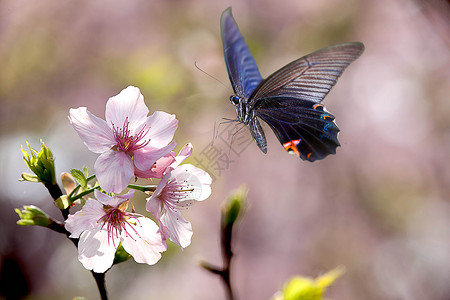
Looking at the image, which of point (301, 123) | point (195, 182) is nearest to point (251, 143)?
point (301, 123)

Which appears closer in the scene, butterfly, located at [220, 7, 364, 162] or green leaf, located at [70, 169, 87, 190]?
green leaf, located at [70, 169, 87, 190]

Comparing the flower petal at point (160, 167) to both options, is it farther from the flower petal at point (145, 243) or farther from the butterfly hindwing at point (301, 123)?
the butterfly hindwing at point (301, 123)

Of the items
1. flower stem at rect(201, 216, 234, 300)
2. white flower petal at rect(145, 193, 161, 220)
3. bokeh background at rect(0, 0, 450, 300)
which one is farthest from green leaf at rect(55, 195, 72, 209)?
bokeh background at rect(0, 0, 450, 300)

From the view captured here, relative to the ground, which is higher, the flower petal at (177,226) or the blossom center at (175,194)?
the blossom center at (175,194)

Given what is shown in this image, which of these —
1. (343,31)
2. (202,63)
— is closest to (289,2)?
(343,31)

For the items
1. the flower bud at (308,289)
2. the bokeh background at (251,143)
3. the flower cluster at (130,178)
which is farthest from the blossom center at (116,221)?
the bokeh background at (251,143)

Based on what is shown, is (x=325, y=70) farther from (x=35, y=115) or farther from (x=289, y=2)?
(x=289, y=2)

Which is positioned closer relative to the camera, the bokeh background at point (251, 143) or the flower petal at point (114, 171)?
the flower petal at point (114, 171)

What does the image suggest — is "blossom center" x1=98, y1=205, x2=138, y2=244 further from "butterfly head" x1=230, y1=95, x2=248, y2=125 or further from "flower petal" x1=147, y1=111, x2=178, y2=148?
"butterfly head" x1=230, y1=95, x2=248, y2=125
